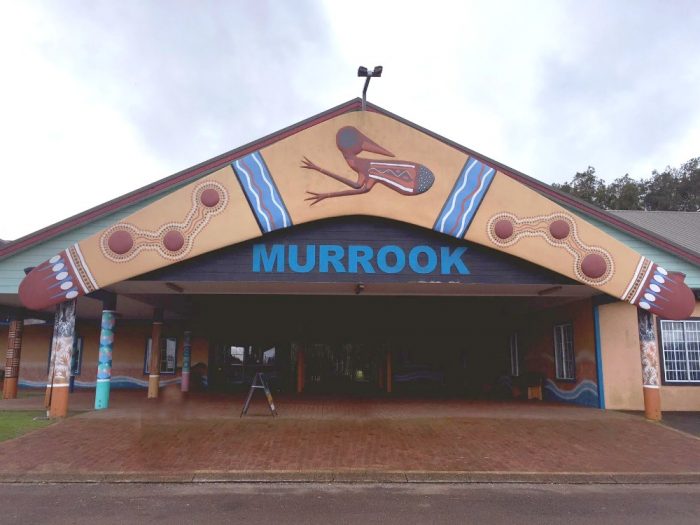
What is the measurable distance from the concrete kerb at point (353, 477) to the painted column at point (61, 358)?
3.90 metres

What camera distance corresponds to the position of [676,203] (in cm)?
4625

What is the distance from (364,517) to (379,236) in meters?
6.95

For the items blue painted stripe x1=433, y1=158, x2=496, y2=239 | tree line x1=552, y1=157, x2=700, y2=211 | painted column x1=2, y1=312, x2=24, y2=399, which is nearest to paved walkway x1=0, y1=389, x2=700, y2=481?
blue painted stripe x1=433, y1=158, x2=496, y2=239

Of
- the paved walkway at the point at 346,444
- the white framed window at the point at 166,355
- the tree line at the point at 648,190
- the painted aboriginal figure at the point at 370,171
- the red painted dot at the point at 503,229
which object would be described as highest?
the tree line at the point at 648,190

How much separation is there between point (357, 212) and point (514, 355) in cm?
1071

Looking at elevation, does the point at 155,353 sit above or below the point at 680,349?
below

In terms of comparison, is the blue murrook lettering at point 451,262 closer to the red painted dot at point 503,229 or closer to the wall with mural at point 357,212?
the wall with mural at point 357,212

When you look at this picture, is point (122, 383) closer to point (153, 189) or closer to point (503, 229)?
point (153, 189)

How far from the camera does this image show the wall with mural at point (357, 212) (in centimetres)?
1209

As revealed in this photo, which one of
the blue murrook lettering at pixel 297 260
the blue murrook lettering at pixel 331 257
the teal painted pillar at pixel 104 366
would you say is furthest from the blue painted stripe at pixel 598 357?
the teal painted pillar at pixel 104 366

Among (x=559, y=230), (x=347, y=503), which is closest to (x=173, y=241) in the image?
(x=347, y=503)

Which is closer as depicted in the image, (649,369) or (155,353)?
(649,369)

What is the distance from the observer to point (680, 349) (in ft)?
51.0

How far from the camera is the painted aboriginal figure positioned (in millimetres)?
12484
